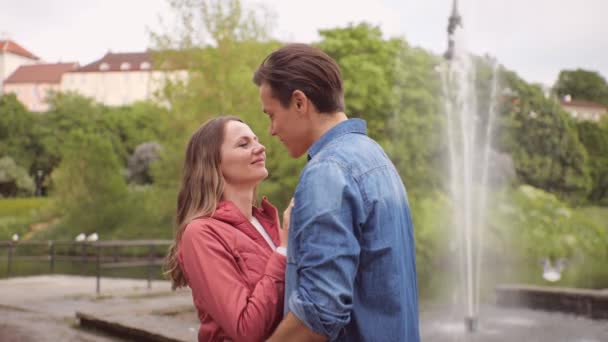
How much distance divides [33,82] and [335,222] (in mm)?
93340

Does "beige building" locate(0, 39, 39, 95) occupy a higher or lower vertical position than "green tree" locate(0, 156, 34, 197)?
higher

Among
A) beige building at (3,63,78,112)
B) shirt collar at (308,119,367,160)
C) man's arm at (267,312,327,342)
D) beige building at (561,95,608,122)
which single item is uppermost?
beige building at (3,63,78,112)

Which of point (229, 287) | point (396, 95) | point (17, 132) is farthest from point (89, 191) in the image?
point (229, 287)

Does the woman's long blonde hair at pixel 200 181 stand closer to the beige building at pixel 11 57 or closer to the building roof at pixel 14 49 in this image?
the beige building at pixel 11 57

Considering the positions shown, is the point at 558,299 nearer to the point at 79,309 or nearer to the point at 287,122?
the point at 79,309

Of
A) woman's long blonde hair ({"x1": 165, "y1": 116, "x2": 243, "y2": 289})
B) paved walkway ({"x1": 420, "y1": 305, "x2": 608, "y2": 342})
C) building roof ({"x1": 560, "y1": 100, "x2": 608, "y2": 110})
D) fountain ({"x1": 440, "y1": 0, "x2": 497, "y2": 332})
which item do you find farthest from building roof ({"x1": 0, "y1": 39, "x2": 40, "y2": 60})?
woman's long blonde hair ({"x1": 165, "y1": 116, "x2": 243, "y2": 289})

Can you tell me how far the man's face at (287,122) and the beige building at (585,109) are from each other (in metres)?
47.2

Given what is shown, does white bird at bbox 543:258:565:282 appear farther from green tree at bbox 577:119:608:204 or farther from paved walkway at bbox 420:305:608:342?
green tree at bbox 577:119:608:204

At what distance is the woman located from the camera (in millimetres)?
1781

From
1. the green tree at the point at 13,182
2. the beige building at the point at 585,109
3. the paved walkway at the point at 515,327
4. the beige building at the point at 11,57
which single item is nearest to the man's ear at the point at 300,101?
the paved walkway at the point at 515,327

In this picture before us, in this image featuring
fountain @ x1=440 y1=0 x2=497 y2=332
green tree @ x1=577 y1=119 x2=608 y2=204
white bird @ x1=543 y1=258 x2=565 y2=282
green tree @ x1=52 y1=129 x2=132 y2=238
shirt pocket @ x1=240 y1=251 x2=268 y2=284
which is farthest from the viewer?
green tree @ x1=577 y1=119 x2=608 y2=204

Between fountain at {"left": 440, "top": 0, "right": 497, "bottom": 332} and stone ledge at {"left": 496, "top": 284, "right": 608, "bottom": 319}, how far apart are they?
A: 9693 millimetres

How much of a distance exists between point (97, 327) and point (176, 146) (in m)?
17.8

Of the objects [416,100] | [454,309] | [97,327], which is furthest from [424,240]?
[97,327]
